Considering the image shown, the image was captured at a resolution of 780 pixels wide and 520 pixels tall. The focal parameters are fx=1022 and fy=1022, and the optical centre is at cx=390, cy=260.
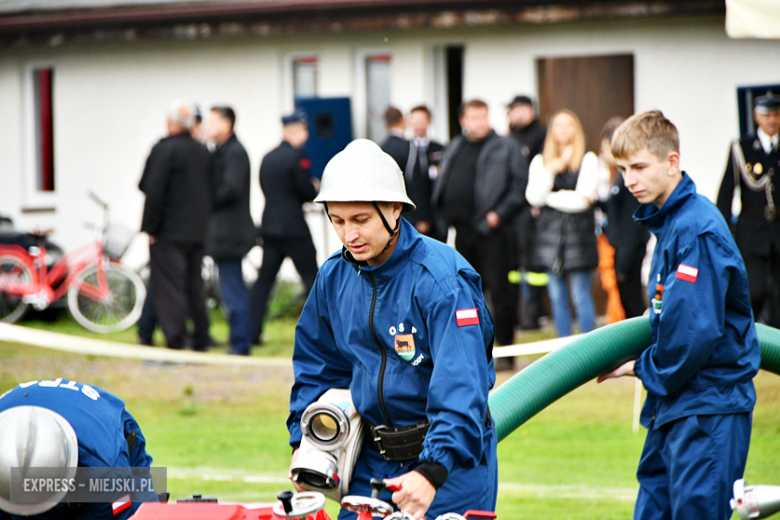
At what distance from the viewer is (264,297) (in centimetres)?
1077

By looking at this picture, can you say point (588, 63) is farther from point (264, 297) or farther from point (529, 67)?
point (264, 297)

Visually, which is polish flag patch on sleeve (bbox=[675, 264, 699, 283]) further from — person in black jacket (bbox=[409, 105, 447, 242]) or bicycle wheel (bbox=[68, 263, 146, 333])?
bicycle wheel (bbox=[68, 263, 146, 333])

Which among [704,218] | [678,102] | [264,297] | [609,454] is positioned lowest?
[609,454]

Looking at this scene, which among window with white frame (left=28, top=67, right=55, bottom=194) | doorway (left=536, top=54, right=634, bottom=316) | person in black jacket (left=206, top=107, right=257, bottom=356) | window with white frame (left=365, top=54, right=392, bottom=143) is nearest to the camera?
person in black jacket (left=206, top=107, right=257, bottom=356)

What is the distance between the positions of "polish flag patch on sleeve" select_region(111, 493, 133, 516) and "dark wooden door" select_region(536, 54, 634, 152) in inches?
403

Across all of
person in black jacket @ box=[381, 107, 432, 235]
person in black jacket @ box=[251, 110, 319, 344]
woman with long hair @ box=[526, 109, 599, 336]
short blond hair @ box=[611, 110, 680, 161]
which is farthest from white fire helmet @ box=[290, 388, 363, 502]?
person in black jacket @ box=[251, 110, 319, 344]

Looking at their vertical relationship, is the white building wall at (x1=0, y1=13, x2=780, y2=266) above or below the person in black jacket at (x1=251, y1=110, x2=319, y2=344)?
above

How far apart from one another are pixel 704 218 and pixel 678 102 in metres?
8.68

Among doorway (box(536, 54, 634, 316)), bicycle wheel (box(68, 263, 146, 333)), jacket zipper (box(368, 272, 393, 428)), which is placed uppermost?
doorway (box(536, 54, 634, 316))

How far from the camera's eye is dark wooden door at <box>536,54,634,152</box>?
41.1 feet

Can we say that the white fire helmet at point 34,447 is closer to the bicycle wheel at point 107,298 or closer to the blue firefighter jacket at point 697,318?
the blue firefighter jacket at point 697,318

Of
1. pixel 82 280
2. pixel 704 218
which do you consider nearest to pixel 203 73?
pixel 82 280

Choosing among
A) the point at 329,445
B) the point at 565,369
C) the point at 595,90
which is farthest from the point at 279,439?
the point at 595,90

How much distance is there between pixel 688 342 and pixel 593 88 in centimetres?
906
